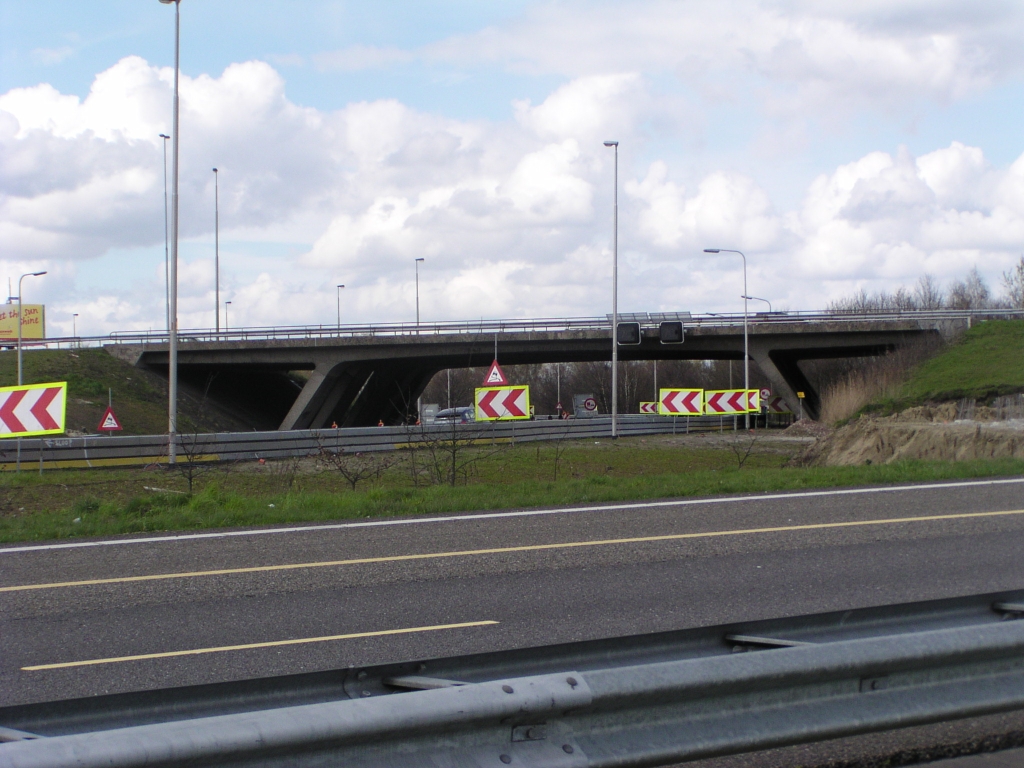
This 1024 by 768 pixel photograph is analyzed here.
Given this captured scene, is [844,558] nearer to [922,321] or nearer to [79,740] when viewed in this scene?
[79,740]

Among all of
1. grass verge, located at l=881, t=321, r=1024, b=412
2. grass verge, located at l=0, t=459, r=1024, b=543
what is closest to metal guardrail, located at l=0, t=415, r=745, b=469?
grass verge, located at l=0, t=459, r=1024, b=543

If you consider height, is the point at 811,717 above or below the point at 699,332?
below

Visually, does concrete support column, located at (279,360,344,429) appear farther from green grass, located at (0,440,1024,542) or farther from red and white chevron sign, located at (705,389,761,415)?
green grass, located at (0,440,1024,542)

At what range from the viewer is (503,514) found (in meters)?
11.9

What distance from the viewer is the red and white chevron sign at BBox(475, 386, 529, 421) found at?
73.1 feet

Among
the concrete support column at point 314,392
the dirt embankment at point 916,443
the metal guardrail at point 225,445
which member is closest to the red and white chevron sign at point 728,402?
the dirt embankment at point 916,443

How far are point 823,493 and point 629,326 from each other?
94.1ft

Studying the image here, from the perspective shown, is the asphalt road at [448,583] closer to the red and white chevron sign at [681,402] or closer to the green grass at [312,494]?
the green grass at [312,494]

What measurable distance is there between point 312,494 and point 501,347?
3477 centimetres

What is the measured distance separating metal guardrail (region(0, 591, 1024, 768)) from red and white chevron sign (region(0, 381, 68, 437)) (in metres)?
14.4

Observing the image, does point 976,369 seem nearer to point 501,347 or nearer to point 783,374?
point 783,374

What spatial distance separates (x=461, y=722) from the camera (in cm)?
273

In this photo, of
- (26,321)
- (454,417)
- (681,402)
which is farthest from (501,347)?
(26,321)

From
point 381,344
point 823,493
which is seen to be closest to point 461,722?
point 823,493
